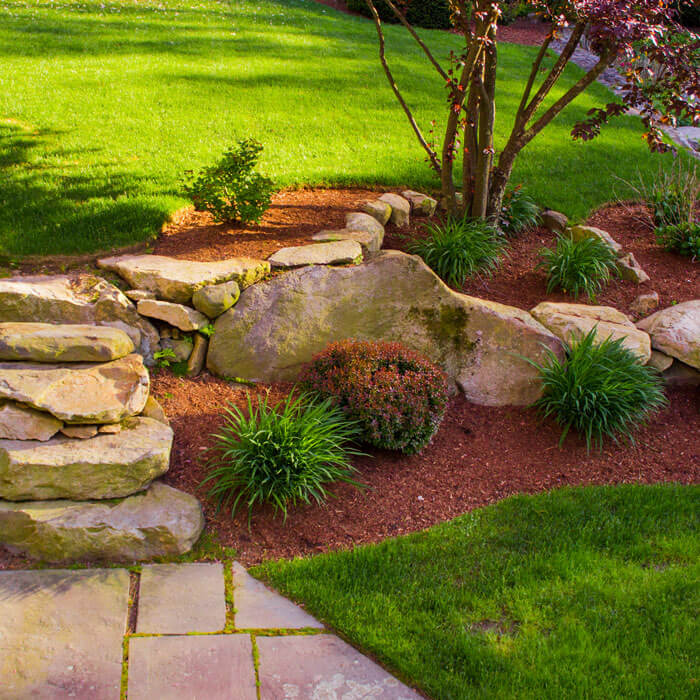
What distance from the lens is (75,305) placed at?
→ 4457 millimetres

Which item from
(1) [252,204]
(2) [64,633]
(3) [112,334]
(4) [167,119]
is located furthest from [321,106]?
(2) [64,633]

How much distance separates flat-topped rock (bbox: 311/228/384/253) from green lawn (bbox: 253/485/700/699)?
245cm

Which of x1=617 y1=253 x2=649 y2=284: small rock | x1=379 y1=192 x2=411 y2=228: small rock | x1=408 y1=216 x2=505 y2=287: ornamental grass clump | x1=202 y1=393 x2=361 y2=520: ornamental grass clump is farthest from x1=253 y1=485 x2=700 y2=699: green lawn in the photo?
x1=379 y1=192 x2=411 y2=228: small rock

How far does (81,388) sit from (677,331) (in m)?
4.07

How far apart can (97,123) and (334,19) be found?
9.27 meters

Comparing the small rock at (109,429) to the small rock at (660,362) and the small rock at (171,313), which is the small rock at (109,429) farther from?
the small rock at (660,362)

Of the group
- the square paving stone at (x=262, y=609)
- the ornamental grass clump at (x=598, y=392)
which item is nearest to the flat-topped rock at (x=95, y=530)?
the square paving stone at (x=262, y=609)

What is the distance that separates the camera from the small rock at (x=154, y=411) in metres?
4.10

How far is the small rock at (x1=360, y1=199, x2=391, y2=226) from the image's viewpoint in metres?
6.22

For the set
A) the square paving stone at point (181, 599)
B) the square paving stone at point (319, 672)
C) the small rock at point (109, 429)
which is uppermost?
the small rock at point (109, 429)

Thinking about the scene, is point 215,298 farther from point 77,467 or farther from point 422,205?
point 422,205

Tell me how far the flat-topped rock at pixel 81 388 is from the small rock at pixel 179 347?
58 cm

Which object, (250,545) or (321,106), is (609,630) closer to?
(250,545)

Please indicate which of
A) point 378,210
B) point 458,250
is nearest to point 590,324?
point 458,250
